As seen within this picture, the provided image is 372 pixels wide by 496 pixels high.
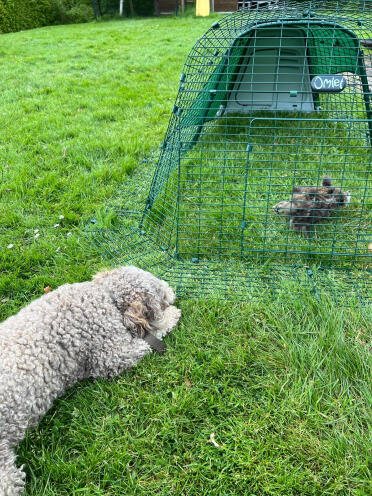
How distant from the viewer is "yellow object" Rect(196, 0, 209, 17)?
58.8 feet

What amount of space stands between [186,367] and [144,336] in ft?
1.05

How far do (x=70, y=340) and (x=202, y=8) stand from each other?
64.7 feet

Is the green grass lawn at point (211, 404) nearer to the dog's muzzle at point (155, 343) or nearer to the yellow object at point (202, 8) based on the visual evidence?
the dog's muzzle at point (155, 343)

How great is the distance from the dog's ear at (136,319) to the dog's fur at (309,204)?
1627 mm

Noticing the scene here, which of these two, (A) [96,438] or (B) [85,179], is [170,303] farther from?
(B) [85,179]

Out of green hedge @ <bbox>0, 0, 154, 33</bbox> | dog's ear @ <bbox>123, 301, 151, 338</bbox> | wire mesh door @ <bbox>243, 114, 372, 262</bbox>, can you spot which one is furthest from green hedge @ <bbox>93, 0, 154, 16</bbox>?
dog's ear @ <bbox>123, 301, 151, 338</bbox>

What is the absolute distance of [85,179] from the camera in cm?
440

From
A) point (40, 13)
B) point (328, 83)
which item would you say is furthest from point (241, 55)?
point (40, 13)

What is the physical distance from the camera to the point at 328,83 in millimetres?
2650

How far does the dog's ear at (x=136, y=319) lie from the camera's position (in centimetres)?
238

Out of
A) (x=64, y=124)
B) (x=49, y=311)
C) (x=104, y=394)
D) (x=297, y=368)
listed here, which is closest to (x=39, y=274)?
(x=49, y=311)

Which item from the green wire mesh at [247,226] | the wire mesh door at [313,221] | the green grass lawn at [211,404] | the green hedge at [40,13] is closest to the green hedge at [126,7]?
the green hedge at [40,13]

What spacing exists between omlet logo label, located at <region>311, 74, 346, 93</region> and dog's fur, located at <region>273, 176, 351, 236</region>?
93 cm

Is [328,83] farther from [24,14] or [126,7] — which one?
[126,7]
